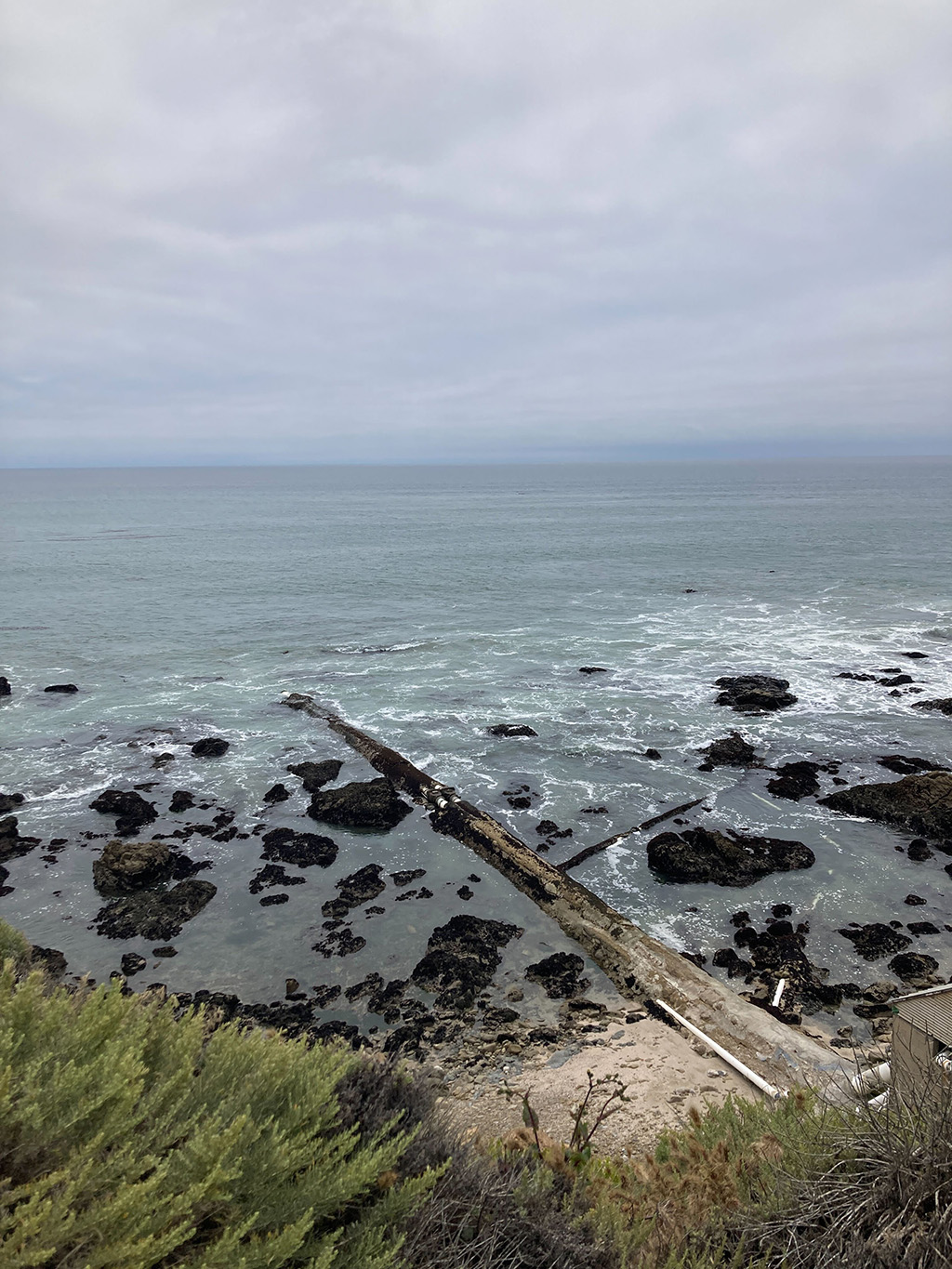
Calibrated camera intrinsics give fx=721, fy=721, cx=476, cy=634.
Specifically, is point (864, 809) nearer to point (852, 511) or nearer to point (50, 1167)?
point (50, 1167)

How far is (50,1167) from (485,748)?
881 inches

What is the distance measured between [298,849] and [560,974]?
27.9 ft

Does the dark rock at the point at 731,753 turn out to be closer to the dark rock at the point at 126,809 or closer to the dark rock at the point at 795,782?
the dark rock at the point at 795,782

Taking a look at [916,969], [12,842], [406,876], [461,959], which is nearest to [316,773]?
[406,876]

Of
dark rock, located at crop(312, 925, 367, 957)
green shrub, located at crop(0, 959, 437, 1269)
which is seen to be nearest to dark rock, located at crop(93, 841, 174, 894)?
dark rock, located at crop(312, 925, 367, 957)

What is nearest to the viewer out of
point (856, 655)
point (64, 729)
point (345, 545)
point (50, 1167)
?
point (50, 1167)

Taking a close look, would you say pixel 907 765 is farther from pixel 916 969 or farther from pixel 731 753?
pixel 916 969

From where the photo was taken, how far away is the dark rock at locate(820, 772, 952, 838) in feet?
66.6

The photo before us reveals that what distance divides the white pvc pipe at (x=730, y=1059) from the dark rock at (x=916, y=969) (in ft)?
16.2

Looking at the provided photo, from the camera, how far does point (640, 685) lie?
3259 centimetres

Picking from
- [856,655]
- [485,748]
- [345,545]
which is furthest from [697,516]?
[485,748]

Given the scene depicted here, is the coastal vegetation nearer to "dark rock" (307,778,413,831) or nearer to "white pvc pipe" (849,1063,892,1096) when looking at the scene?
"white pvc pipe" (849,1063,892,1096)

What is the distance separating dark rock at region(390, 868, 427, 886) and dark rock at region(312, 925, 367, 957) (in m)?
2.20

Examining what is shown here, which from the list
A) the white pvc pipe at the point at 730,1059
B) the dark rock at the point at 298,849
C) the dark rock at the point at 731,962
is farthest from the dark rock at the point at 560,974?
the dark rock at the point at 298,849
